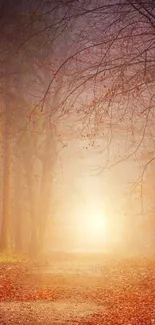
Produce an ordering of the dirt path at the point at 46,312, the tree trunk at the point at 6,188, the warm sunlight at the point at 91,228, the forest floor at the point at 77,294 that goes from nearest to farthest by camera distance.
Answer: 1. the dirt path at the point at 46,312
2. the forest floor at the point at 77,294
3. the tree trunk at the point at 6,188
4. the warm sunlight at the point at 91,228

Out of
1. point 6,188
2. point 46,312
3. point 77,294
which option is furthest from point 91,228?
point 46,312

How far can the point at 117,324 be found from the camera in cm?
822

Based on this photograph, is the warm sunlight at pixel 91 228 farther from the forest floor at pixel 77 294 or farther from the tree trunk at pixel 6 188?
the forest floor at pixel 77 294

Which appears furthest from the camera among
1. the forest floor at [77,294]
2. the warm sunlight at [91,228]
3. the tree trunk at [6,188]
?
the warm sunlight at [91,228]

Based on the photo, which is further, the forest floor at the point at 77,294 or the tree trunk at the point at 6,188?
the tree trunk at the point at 6,188

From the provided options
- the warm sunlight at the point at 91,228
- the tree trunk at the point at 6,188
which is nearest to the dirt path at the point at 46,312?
the tree trunk at the point at 6,188

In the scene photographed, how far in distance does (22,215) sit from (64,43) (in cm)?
1321

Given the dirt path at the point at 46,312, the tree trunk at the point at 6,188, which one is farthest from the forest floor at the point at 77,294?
the tree trunk at the point at 6,188

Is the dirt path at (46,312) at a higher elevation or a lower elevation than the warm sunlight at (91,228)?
lower

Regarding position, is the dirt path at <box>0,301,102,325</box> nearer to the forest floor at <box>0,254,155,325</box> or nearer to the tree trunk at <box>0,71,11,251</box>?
the forest floor at <box>0,254,155,325</box>

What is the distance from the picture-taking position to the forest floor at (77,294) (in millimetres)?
8500

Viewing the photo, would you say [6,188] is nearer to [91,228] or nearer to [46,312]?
[46,312]

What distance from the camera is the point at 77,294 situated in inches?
449

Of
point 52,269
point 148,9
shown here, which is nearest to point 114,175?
point 52,269
